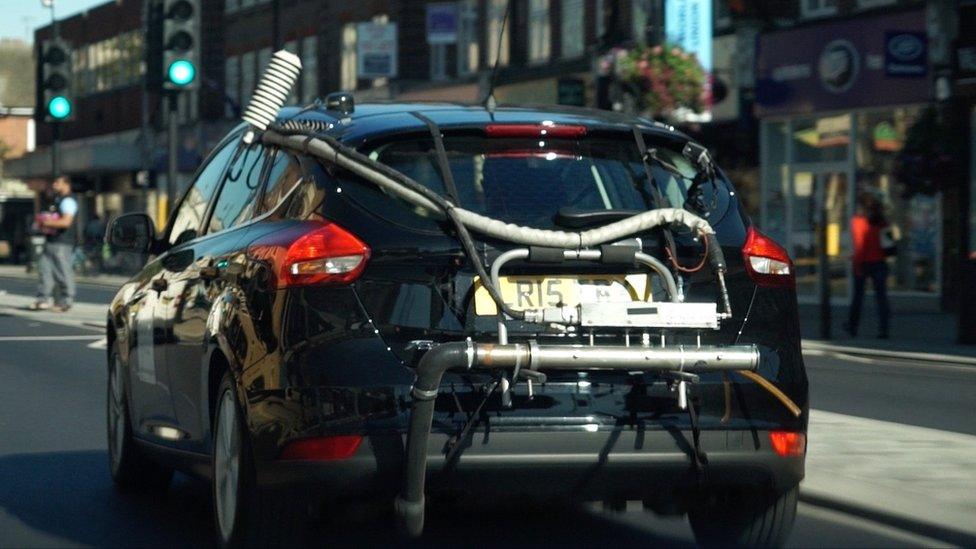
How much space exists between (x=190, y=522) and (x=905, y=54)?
21.6 metres

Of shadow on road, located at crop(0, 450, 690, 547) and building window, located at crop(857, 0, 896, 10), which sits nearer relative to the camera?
shadow on road, located at crop(0, 450, 690, 547)

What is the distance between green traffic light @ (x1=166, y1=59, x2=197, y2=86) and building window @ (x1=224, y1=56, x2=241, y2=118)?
137 feet

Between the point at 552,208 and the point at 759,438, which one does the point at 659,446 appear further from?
the point at 552,208

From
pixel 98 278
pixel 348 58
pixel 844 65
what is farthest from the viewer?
pixel 348 58

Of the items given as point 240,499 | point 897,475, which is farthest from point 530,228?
point 897,475

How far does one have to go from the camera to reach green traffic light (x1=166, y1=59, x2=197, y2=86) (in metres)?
17.4

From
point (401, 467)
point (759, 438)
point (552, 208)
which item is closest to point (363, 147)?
point (552, 208)

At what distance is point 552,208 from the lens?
6.14 meters

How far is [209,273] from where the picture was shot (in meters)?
6.94

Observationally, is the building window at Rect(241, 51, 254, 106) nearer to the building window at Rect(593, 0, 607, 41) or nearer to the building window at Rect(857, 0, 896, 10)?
the building window at Rect(593, 0, 607, 41)

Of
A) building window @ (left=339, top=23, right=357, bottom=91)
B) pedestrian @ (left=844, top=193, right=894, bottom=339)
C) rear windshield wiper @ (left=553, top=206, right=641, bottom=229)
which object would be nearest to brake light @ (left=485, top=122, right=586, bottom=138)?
rear windshield wiper @ (left=553, top=206, right=641, bottom=229)

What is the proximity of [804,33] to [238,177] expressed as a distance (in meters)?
24.0

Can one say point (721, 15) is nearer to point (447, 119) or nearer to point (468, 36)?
point (468, 36)

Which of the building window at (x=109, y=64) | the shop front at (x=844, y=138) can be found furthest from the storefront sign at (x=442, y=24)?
the building window at (x=109, y=64)
